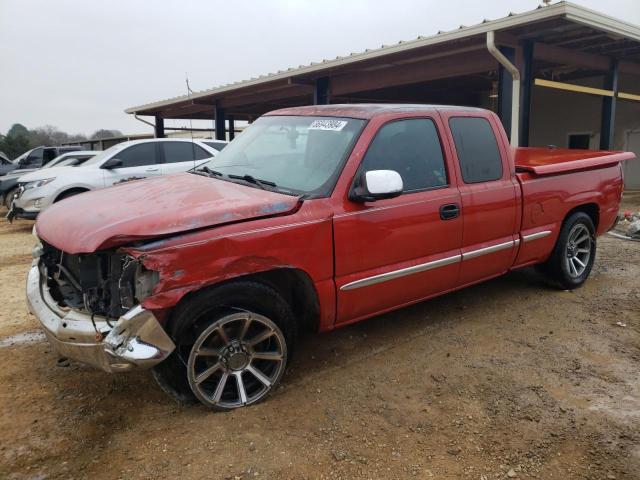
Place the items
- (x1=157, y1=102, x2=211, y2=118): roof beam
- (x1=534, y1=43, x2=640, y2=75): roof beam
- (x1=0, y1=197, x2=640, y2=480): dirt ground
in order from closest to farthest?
(x1=0, y1=197, x2=640, y2=480): dirt ground < (x1=534, y1=43, x2=640, y2=75): roof beam < (x1=157, y1=102, x2=211, y2=118): roof beam

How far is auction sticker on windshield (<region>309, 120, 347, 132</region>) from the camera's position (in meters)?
3.68

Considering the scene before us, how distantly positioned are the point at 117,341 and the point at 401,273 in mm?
1970

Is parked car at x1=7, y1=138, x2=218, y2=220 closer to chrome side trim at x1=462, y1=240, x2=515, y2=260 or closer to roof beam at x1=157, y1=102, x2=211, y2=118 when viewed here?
chrome side trim at x1=462, y1=240, x2=515, y2=260

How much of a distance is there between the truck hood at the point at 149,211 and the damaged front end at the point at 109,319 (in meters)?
0.14

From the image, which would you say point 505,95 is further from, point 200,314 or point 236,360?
point 200,314

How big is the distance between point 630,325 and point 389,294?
7.75ft

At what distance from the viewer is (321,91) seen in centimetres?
1271

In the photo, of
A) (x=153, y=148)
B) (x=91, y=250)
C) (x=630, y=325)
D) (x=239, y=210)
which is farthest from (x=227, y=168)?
(x=153, y=148)

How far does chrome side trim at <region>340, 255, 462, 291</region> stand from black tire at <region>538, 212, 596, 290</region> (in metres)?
1.69

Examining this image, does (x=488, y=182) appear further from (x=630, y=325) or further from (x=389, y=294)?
(x=630, y=325)

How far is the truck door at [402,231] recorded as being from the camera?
3396 millimetres

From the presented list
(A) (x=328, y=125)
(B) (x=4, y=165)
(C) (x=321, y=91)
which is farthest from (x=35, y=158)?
(A) (x=328, y=125)

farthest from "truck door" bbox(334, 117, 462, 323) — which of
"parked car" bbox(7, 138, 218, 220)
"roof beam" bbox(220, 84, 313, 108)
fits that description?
"roof beam" bbox(220, 84, 313, 108)

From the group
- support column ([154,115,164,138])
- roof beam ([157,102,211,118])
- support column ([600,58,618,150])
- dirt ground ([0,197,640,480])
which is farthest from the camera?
support column ([154,115,164,138])
